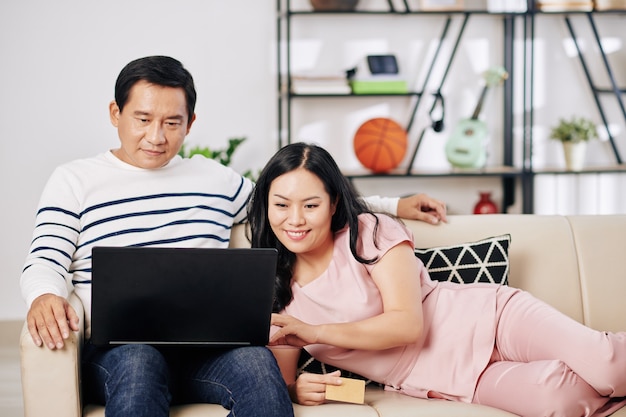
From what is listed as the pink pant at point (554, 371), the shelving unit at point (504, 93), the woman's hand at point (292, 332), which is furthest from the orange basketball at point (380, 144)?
the woman's hand at point (292, 332)

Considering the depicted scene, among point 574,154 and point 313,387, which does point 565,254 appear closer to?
point 313,387

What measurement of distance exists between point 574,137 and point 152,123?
270 centimetres

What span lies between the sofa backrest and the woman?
197 millimetres

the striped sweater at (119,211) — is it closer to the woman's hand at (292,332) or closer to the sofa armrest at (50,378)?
the sofa armrest at (50,378)

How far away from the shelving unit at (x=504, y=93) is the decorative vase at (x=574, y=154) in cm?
4

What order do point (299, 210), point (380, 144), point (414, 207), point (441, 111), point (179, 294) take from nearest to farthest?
point (179, 294) → point (299, 210) → point (414, 207) → point (380, 144) → point (441, 111)

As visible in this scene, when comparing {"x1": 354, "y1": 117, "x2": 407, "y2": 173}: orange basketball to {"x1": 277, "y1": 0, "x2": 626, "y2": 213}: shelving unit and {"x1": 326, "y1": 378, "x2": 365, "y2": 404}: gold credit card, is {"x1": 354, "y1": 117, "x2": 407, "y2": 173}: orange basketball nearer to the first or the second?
{"x1": 277, "y1": 0, "x2": 626, "y2": 213}: shelving unit

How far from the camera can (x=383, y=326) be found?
2004 millimetres

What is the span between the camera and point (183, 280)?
1.80 m

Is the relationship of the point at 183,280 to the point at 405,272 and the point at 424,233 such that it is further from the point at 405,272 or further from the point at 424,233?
the point at 424,233

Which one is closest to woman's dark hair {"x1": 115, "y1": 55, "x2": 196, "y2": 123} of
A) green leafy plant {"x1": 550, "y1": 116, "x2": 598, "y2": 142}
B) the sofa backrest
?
the sofa backrest

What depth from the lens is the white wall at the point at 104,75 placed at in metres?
4.11

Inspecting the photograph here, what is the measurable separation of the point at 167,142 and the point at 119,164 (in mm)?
148

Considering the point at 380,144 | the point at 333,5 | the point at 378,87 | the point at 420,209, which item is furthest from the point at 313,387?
Answer: the point at 333,5
